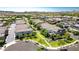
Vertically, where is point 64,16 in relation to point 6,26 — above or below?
above

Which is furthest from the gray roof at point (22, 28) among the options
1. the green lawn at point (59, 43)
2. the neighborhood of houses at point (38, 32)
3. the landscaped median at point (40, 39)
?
the green lawn at point (59, 43)

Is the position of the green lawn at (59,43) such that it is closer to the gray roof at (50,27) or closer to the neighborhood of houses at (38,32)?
the neighborhood of houses at (38,32)

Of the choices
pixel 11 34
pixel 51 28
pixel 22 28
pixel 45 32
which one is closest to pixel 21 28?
pixel 22 28

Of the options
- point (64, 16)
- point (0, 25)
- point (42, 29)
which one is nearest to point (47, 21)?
point (42, 29)

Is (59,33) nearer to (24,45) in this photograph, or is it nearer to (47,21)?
(47,21)

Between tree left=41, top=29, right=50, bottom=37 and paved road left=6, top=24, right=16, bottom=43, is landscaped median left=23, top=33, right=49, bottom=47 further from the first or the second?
paved road left=6, top=24, right=16, bottom=43

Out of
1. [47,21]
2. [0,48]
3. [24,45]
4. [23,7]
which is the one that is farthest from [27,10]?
[0,48]
